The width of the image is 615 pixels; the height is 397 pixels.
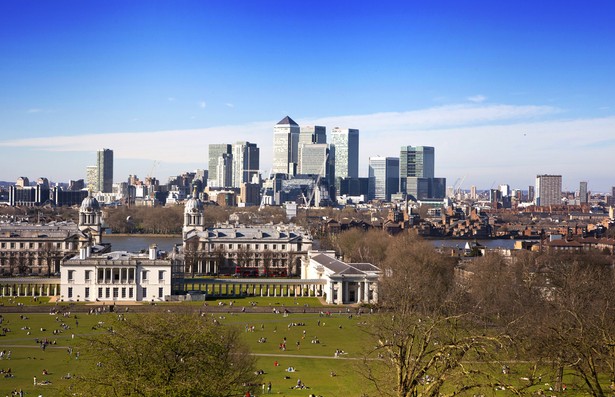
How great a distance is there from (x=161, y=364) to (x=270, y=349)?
19910 millimetres

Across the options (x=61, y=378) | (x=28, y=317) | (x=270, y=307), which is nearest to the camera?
(x=61, y=378)

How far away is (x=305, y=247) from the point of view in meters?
81.1

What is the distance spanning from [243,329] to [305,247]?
1369 inches

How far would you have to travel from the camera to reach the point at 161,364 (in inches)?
867

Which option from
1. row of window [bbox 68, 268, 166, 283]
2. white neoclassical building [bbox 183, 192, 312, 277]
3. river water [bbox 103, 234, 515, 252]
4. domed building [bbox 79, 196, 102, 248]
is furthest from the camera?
river water [bbox 103, 234, 515, 252]

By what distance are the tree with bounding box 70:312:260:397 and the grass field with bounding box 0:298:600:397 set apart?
152cm

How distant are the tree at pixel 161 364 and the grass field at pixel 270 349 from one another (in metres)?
1.52

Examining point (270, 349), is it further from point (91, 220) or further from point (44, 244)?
point (91, 220)

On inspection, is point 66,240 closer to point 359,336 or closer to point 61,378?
point 359,336

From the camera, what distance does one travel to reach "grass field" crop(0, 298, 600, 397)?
33156 mm

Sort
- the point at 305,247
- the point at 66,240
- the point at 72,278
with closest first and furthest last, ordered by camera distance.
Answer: the point at 72,278, the point at 66,240, the point at 305,247

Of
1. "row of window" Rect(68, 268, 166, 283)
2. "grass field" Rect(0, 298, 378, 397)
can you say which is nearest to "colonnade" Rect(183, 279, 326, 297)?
"row of window" Rect(68, 268, 166, 283)

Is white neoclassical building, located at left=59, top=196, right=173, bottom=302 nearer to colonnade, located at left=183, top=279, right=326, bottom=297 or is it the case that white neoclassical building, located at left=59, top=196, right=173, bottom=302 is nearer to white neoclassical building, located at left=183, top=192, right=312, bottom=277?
colonnade, located at left=183, top=279, right=326, bottom=297

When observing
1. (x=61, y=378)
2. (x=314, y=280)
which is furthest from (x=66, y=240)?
(x=61, y=378)
